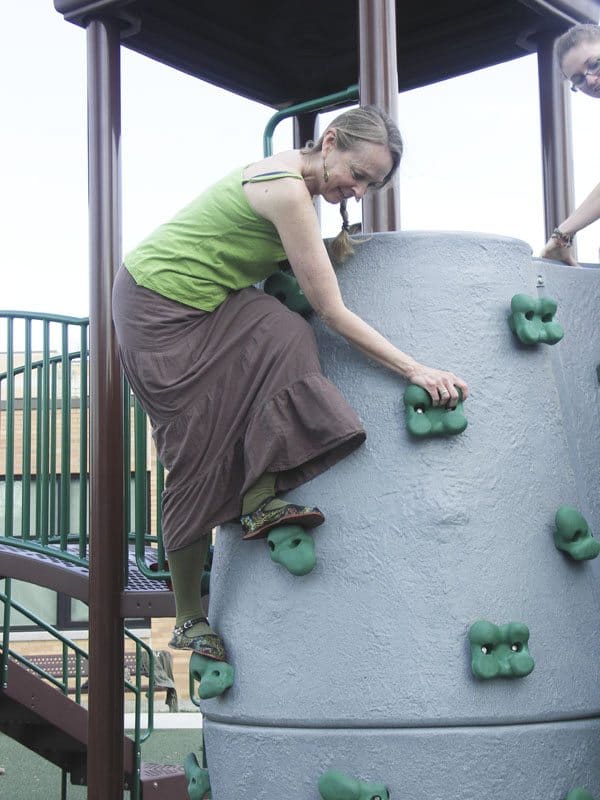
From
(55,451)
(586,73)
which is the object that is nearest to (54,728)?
(55,451)

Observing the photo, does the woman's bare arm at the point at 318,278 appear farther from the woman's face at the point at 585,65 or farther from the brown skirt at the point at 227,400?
the woman's face at the point at 585,65

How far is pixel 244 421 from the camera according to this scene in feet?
10.0

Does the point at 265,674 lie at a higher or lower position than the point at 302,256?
lower

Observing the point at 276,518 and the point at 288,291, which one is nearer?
the point at 276,518

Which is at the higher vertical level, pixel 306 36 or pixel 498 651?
pixel 306 36

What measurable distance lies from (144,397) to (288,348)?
1.38 ft

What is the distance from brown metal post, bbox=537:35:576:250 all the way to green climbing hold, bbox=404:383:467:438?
2371 millimetres

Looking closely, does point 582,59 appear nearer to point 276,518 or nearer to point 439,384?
point 439,384

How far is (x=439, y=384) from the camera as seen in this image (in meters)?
3.00

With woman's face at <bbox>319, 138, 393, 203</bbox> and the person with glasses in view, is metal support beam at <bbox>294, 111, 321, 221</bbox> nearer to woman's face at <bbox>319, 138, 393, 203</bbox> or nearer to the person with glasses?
the person with glasses

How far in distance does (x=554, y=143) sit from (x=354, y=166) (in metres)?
2.49

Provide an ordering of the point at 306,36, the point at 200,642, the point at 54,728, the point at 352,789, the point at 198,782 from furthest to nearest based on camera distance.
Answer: the point at 54,728 → the point at 306,36 → the point at 198,782 → the point at 200,642 → the point at 352,789

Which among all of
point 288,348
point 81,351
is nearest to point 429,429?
point 288,348

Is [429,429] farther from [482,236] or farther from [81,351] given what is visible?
[81,351]
